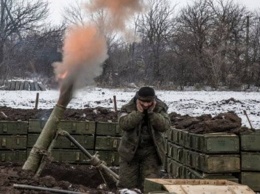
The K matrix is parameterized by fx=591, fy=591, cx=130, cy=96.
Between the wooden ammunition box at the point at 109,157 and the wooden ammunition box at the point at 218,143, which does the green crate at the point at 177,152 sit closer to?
the wooden ammunition box at the point at 218,143

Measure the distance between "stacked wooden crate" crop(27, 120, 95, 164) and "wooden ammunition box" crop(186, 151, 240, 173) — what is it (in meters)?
3.26

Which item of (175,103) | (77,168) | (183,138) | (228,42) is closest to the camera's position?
(183,138)

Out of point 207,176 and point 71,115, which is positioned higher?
point 71,115

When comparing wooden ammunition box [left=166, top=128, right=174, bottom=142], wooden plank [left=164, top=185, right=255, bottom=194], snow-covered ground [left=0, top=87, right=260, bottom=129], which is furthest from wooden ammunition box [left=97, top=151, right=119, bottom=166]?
snow-covered ground [left=0, top=87, right=260, bottom=129]

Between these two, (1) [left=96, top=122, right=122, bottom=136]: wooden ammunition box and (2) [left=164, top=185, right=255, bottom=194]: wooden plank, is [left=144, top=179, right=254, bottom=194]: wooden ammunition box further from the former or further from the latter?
(1) [left=96, top=122, right=122, bottom=136]: wooden ammunition box

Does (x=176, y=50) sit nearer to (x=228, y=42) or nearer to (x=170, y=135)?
(x=228, y=42)

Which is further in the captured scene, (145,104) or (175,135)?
(175,135)

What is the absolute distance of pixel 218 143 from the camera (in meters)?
9.14

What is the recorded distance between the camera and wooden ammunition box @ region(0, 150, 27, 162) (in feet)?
39.2

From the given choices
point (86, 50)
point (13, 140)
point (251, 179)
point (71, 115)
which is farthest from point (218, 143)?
point (13, 140)

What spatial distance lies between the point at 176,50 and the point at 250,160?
3193 cm

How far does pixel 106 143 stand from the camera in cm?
1210

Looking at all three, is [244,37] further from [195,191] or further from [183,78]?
[195,191]

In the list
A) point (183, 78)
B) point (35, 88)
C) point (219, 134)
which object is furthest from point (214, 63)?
point (219, 134)
